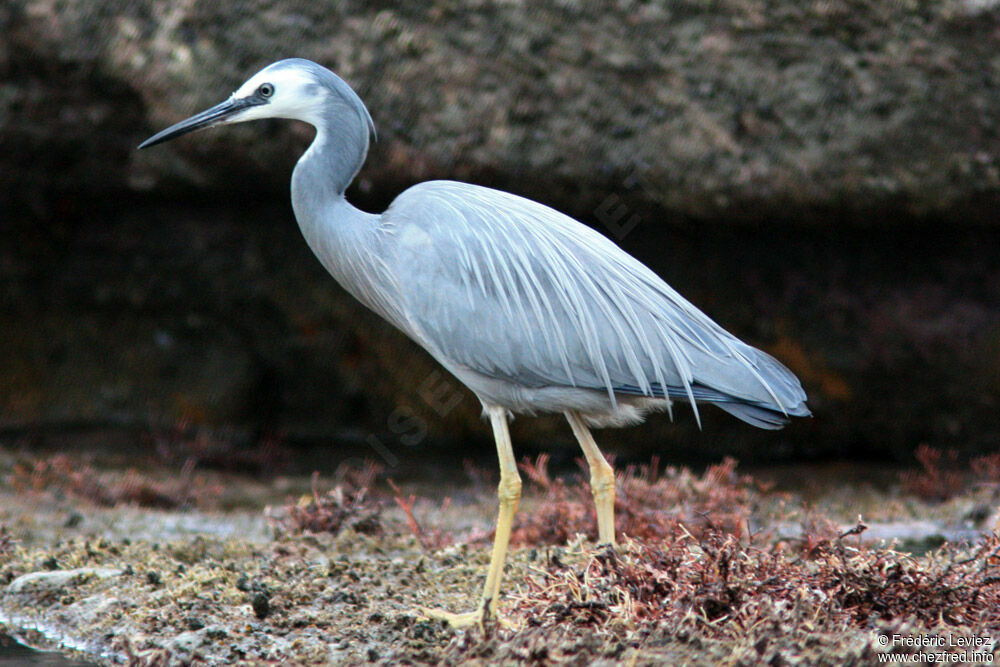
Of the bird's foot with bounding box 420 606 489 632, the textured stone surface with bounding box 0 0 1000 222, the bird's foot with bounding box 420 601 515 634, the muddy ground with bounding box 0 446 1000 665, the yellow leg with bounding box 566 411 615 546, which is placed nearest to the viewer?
the muddy ground with bounding box 0 446 1000 665

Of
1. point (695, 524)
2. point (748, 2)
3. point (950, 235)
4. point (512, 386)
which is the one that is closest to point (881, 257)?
point (950, 235)

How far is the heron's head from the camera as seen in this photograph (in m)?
4.02

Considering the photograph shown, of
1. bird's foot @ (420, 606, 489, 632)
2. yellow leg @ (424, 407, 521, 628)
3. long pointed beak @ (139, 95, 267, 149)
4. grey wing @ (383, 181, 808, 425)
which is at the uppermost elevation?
long pointed beak @ (139, 95, 267, 149)

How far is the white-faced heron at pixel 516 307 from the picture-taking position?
3.69 m

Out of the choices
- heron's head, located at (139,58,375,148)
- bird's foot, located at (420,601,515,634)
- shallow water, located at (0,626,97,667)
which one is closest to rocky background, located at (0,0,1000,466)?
heron's head, located at (139,58,375,148)

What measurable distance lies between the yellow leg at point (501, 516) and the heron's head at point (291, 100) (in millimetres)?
1224

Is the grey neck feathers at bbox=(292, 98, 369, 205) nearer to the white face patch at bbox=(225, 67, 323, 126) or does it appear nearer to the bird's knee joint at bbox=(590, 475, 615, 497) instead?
the white face patch at bbox=(225, 67, 323, 126)

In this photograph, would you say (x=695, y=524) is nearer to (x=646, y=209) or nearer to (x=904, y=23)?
(x=646, y=209)

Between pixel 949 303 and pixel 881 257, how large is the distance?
0.46m

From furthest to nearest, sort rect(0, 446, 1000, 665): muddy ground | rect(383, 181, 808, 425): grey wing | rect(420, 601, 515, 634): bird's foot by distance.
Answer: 1. rect(383, 181, 808, 425): grey wing
2. rect(420, 601, 515, 634): bird's foot
3. rect(0, 446, 1000, 665): muddy ground

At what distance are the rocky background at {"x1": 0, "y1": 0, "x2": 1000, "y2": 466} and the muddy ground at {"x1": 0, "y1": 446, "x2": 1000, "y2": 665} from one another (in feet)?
2.53

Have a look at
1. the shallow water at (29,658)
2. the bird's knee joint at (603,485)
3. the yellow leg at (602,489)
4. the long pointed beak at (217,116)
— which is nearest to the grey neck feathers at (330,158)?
the long pointed beak at (217,116)

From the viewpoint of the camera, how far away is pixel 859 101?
546cm

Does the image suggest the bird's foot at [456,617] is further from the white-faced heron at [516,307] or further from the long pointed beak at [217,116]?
the long pointed beak at [217,116]
